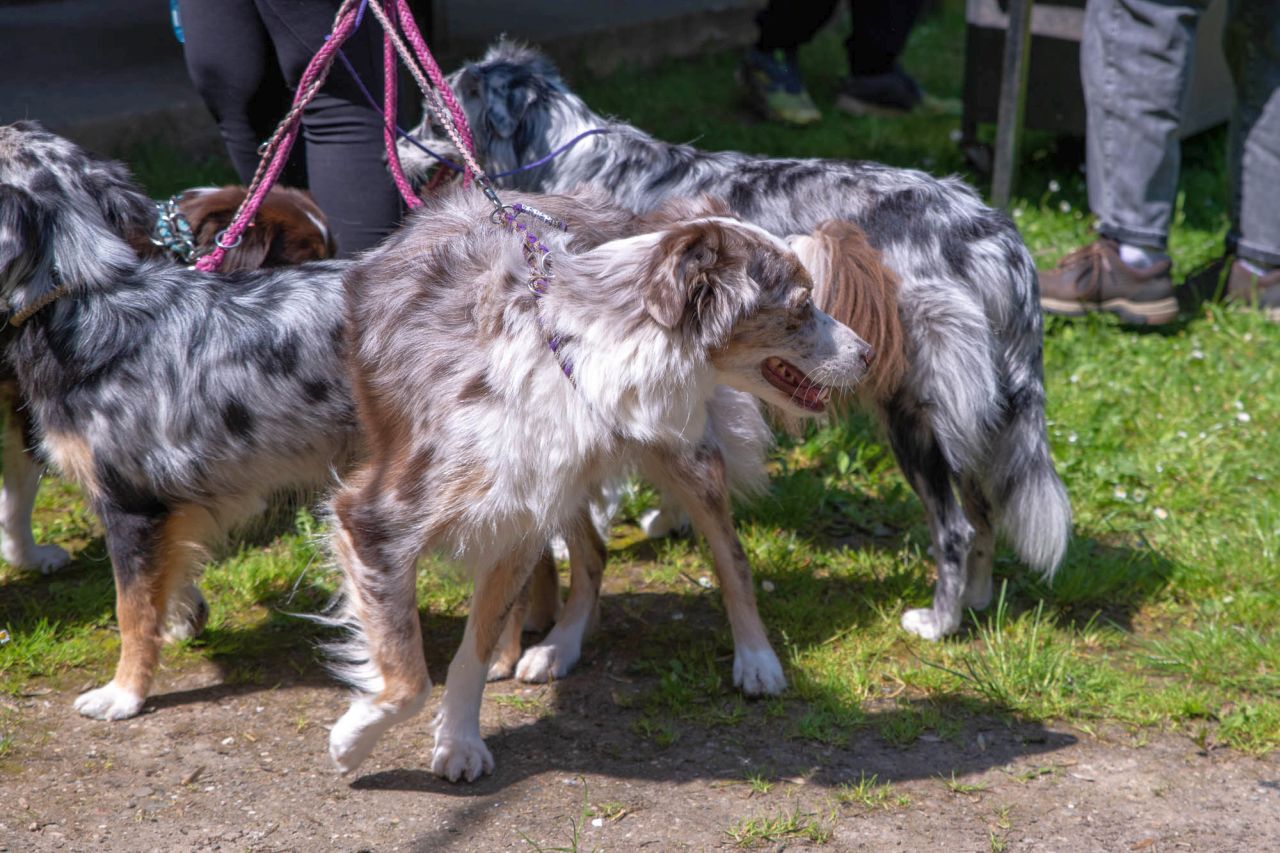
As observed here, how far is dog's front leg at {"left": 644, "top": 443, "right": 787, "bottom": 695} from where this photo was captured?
10.2 ft

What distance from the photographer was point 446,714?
281 centimetres

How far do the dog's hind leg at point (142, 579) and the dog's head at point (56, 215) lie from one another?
1.80ft

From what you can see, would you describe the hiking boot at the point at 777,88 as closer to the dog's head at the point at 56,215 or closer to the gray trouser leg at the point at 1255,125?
the gray trouser leg at the point at 1255,125

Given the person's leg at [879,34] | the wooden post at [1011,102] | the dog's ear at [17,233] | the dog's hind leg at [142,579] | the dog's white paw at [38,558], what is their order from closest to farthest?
the dog's ear at [17,233]
the dog's hind leg at [142,579]
the dog's white paw at [38,558]
the wooden post at [1011,102]
the person's leg at [879,34]

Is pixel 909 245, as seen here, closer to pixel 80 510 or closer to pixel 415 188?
pixel 415 188

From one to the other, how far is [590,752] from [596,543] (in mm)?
596

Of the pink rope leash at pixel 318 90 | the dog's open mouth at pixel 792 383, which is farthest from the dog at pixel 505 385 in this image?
the pink rope leash at pixel 318 90

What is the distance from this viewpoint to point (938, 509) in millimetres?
3377

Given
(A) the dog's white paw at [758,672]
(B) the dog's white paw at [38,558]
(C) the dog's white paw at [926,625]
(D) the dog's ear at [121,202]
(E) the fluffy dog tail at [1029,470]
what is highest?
(D) the dog's ear at [121,202]

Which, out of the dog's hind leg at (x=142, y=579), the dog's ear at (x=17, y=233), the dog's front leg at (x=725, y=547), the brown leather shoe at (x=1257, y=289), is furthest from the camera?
the brown leather shoe at (x=1257, y=289)

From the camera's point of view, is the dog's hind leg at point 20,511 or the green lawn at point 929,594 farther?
the dog's hind leg at point 20,511

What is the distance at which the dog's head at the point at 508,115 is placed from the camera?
3.90 m

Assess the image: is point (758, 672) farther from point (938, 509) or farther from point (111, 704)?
point (111, 704)

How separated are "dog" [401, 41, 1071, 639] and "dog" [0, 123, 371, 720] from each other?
1153mm
